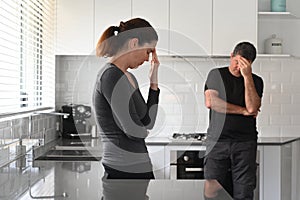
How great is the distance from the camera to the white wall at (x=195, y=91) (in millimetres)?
4426

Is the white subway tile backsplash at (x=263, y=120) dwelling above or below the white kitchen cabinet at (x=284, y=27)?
below

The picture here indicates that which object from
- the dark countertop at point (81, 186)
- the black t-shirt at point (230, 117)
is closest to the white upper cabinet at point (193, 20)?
the black t-shirt at point (230, 117)

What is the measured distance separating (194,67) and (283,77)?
2.59 feet

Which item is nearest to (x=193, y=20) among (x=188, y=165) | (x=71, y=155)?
(x=188, y=165)

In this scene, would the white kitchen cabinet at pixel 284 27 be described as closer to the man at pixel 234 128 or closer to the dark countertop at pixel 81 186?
the man at pixel 234 128

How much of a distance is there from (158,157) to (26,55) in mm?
1262

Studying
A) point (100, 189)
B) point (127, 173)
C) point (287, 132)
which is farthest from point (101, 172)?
point (287, 132)

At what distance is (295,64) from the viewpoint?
4.45 metres

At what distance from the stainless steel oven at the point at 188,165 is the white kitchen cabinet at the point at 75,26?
3.73ft

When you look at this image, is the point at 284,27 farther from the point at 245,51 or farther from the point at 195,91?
the point at 245,51

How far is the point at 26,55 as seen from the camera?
3.38m

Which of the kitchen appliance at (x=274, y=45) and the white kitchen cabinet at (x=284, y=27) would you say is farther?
the white kitchen cabinet at (x=284, y=27)

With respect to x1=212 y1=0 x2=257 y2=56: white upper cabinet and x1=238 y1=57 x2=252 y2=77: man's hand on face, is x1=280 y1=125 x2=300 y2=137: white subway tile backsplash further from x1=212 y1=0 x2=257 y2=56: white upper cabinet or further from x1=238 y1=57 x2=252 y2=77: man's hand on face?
x1=238 y1=57 x2=252 y2=77: man's hand on face

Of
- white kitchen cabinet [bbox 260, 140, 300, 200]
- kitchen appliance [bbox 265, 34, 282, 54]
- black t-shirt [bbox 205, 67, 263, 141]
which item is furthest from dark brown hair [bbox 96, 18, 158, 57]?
kitchen appliance [bbox 265, 34, 282, 54]
